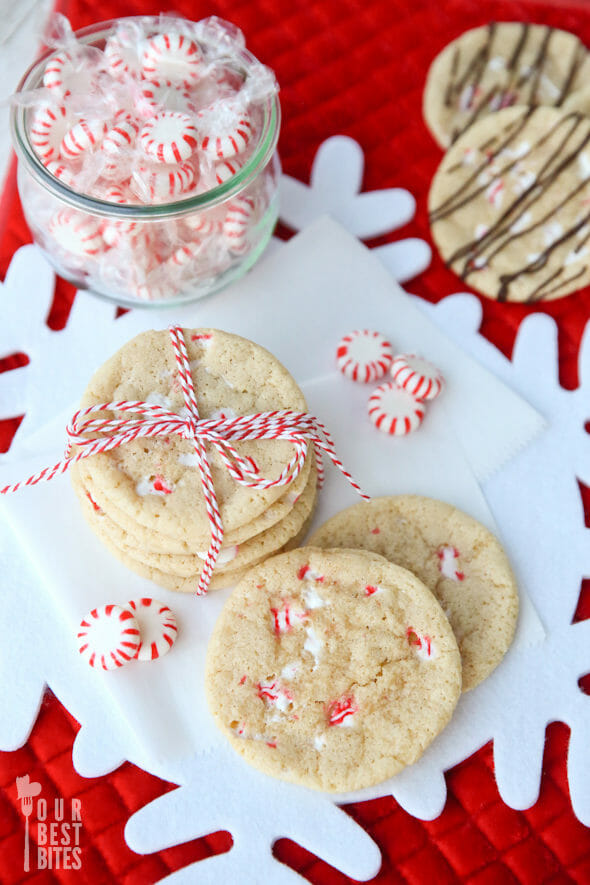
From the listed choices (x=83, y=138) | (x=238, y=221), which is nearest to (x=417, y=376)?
(x=238, y=221)

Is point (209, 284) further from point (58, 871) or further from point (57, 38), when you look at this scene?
point (58, 871)

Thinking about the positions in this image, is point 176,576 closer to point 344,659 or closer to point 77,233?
point 344,659

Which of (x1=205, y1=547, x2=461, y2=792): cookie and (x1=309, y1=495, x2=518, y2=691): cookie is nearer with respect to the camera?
(x1=205, y1=547, x2=461, y2=792): cookie

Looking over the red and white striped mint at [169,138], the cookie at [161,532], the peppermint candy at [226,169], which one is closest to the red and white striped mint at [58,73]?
the red and white striped mint at [169,138]

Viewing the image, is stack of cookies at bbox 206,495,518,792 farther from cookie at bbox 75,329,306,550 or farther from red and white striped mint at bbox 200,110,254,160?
red and white striped mint at bbox 200,110,254,160

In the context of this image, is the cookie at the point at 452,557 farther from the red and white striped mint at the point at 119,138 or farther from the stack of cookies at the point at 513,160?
the red and white striped mint at the point at 119,138

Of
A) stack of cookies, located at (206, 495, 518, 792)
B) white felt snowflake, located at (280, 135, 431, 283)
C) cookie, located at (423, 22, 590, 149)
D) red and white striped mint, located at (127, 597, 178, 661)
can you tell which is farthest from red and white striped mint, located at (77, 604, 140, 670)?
cookie, located at (423, 22, 590, 149)
